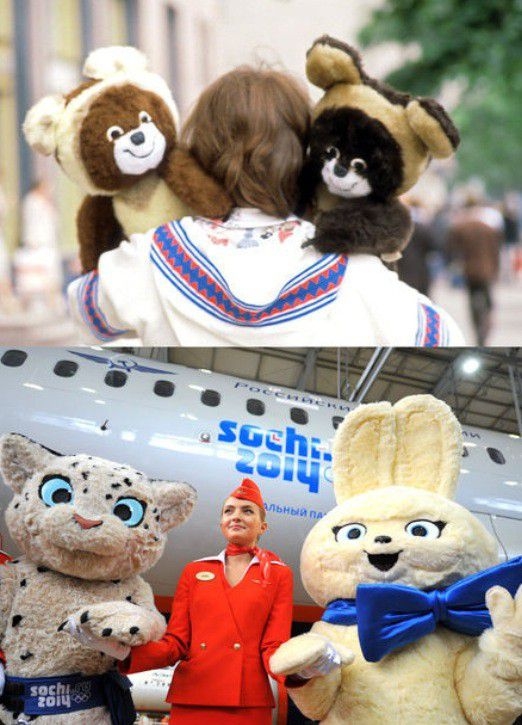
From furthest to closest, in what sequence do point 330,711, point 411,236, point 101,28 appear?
point 101,28 → point 411,236 → point 330,711

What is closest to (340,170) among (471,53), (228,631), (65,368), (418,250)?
(418,250)

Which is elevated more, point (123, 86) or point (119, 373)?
point (123, 86)

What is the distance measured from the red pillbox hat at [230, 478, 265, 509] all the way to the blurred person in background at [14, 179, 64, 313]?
104 centimetres

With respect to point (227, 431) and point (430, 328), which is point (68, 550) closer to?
point (227, 431)

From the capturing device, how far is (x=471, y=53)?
3.51 m

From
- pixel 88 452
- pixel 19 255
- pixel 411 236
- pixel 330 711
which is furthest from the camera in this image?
pixel 19 255

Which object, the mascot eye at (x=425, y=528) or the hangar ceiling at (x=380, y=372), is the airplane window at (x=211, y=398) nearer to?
the hangar ceiling at (x=380, y=372)

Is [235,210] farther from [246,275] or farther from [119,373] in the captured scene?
[119,373]

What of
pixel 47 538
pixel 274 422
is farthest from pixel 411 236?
pixel 47 538

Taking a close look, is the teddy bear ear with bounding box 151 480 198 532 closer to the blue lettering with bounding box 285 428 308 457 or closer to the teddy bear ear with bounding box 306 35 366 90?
the blue lettering with bounding box 285 428 308 457

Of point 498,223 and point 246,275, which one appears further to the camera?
point 498,223

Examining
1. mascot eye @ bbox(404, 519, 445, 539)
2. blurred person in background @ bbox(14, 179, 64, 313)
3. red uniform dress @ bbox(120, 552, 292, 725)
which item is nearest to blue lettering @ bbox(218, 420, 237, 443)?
red uniform dress @ bbox(120, 552, 292, 725)

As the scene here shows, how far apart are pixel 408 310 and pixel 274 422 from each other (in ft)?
1.03

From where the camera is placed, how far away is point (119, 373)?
2.01 metres
